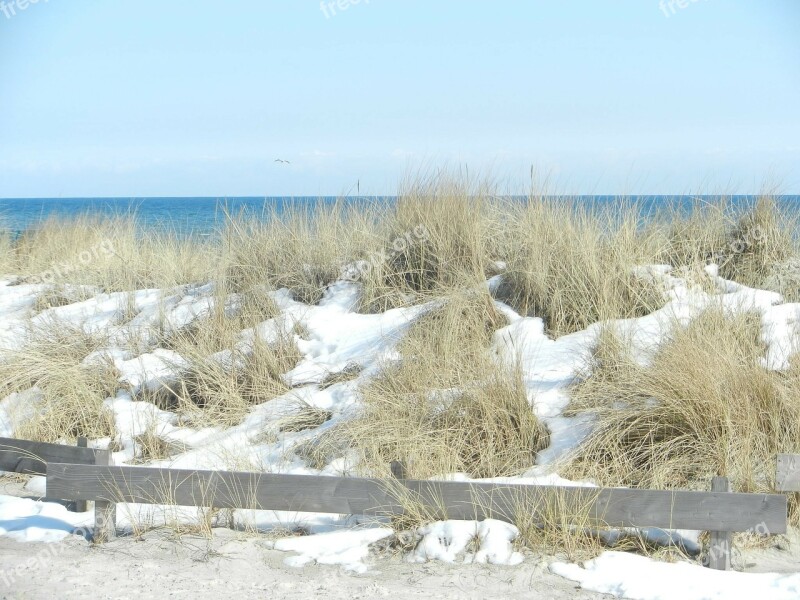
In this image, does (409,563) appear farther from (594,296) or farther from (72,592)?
(594,296)

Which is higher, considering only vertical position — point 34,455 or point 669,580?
point 669,580

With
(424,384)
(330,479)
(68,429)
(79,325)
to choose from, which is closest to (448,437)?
(424,384)

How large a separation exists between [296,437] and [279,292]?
9.10ft

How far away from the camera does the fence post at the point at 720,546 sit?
3.71 metres

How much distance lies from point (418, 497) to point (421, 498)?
0.02 meters

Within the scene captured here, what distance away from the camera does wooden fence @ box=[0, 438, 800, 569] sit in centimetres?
372

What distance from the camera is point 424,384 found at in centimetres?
545

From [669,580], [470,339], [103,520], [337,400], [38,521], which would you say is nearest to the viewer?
[669,580]

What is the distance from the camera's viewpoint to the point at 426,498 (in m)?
4.03
